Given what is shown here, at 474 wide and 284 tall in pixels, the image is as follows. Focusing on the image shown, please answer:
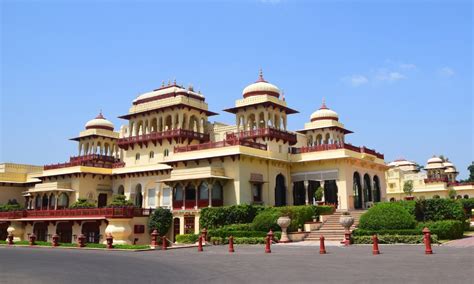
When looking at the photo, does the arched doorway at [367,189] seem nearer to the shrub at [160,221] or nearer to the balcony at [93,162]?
the shrub at [160,221]

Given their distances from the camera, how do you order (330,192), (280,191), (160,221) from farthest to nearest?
(330,192)
(280,191)
(160,221)

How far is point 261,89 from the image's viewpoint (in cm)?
4188

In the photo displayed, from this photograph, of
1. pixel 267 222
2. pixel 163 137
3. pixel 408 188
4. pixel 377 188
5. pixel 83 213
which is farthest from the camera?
pixel 408 188

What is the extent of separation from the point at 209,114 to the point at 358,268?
34.1 m

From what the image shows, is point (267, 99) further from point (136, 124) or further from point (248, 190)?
point (136, 124)

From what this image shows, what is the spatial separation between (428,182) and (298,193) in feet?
98.7

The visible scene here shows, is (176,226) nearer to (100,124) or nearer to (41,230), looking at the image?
(41,230)

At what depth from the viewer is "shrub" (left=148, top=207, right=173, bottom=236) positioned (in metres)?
34.7

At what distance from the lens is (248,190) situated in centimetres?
3609

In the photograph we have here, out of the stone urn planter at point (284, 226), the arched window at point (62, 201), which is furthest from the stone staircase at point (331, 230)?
the arched window at point (62, 201)

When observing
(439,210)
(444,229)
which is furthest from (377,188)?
(444,229)

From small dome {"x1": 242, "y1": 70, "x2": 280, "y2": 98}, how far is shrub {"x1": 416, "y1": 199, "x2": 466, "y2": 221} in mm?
17076

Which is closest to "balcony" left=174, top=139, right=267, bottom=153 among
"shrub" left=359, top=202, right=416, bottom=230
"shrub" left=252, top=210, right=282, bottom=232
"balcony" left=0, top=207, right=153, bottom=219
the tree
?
"balcony" left=0, top=207, right=153, bottom=219

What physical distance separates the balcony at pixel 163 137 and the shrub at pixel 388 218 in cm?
2001
